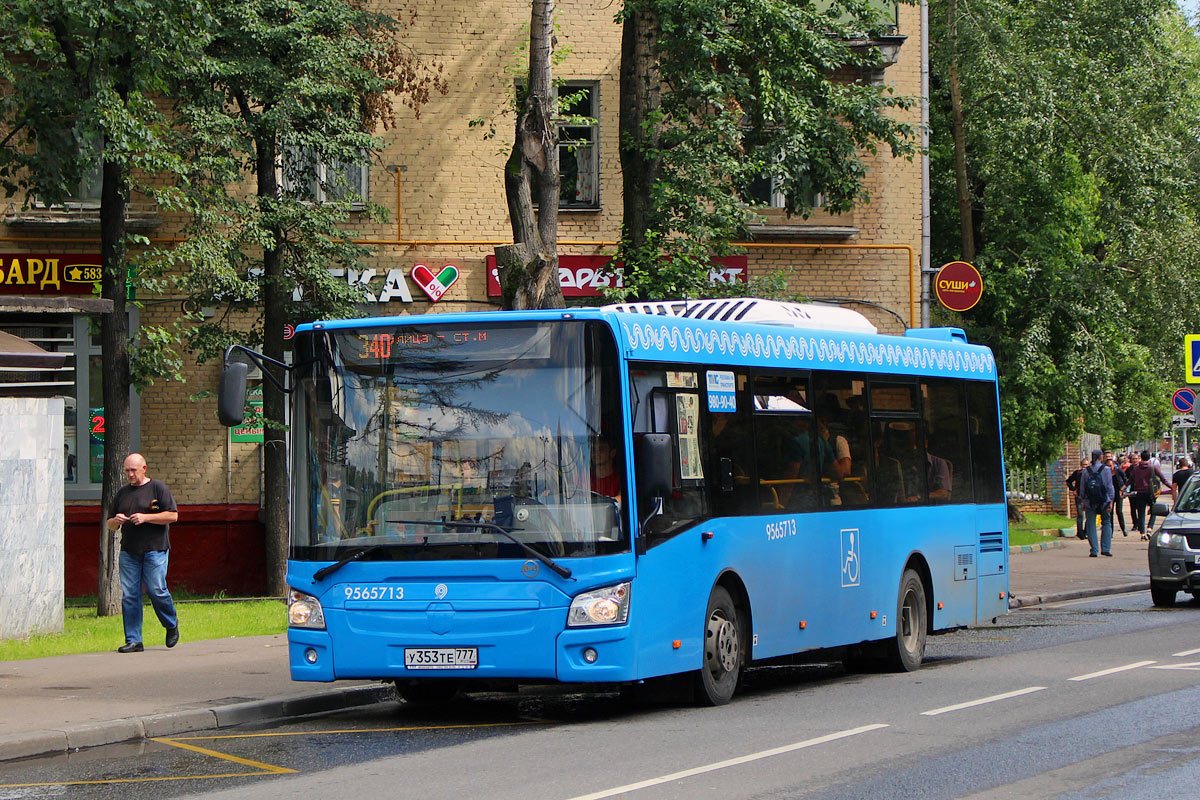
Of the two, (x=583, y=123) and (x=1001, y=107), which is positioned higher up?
(x=1001, y=107)

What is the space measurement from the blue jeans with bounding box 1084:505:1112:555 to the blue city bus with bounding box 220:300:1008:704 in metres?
18.0

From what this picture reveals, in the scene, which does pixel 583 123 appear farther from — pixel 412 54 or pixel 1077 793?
pixel 1077 793

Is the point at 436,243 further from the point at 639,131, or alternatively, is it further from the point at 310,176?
the point at 639,131

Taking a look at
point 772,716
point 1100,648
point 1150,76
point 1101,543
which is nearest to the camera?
point 772,716

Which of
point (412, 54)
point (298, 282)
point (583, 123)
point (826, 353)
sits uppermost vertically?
point (412, 54)

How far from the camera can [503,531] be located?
9.75 metres

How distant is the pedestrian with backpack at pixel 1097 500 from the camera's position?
1112 inches

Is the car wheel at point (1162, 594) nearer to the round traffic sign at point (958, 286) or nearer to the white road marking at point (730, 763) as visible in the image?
the round traffic sign at point (958, 286)

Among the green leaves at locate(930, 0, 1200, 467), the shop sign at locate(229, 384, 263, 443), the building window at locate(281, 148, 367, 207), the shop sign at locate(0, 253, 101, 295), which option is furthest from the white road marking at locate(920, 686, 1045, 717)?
the green leaves at locate(930, 0, 1200, 467)

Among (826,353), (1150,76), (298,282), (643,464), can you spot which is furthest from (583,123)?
(1150,76)

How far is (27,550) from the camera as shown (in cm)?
1596

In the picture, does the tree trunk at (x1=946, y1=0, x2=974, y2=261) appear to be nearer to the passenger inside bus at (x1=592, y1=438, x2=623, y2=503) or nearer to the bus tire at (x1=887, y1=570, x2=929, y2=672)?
the bus tire at (x1=887, y1=570, x2=929, y2=672)

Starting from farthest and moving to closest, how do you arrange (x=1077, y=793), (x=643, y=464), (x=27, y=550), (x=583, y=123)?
(x=583, y=123) < (x=27, y=550) < (x=643, y=464) < (x=1077, y=793)

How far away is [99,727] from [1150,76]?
28.2 metres
